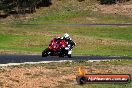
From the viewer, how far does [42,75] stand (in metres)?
20.7

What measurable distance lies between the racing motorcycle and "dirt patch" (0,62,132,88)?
21.5 ft

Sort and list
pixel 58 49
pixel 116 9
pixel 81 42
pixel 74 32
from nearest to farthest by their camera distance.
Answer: pixel 58 49
pixel 81 42
pixel 74 32
pixel 116 9

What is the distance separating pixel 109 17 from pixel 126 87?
190ft

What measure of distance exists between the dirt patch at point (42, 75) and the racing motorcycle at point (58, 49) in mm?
6553

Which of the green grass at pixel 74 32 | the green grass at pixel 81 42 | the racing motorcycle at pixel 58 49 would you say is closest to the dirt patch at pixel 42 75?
the racing motorcycle at pixel 58 49

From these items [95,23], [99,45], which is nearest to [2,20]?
[95,23]

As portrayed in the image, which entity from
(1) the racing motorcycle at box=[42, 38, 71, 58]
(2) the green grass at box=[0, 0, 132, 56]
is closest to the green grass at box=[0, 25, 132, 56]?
(2) the green grass at box=[0, 0, 132, 56]

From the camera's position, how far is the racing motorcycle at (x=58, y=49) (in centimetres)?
3058

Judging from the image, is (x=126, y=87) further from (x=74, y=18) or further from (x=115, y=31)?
(x=74, y=18)

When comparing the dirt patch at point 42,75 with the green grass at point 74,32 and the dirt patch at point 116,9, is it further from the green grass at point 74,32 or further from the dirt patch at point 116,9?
the dirt patch at point 116,9

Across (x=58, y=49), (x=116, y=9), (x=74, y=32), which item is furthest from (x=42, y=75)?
(x=116, y=9)

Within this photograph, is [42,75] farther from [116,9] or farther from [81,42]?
[116,9]

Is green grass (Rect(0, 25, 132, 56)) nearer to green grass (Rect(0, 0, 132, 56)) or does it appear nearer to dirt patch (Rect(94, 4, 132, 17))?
green grass (Rect(0, 0, 132, 56))

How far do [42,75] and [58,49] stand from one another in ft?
32.9
